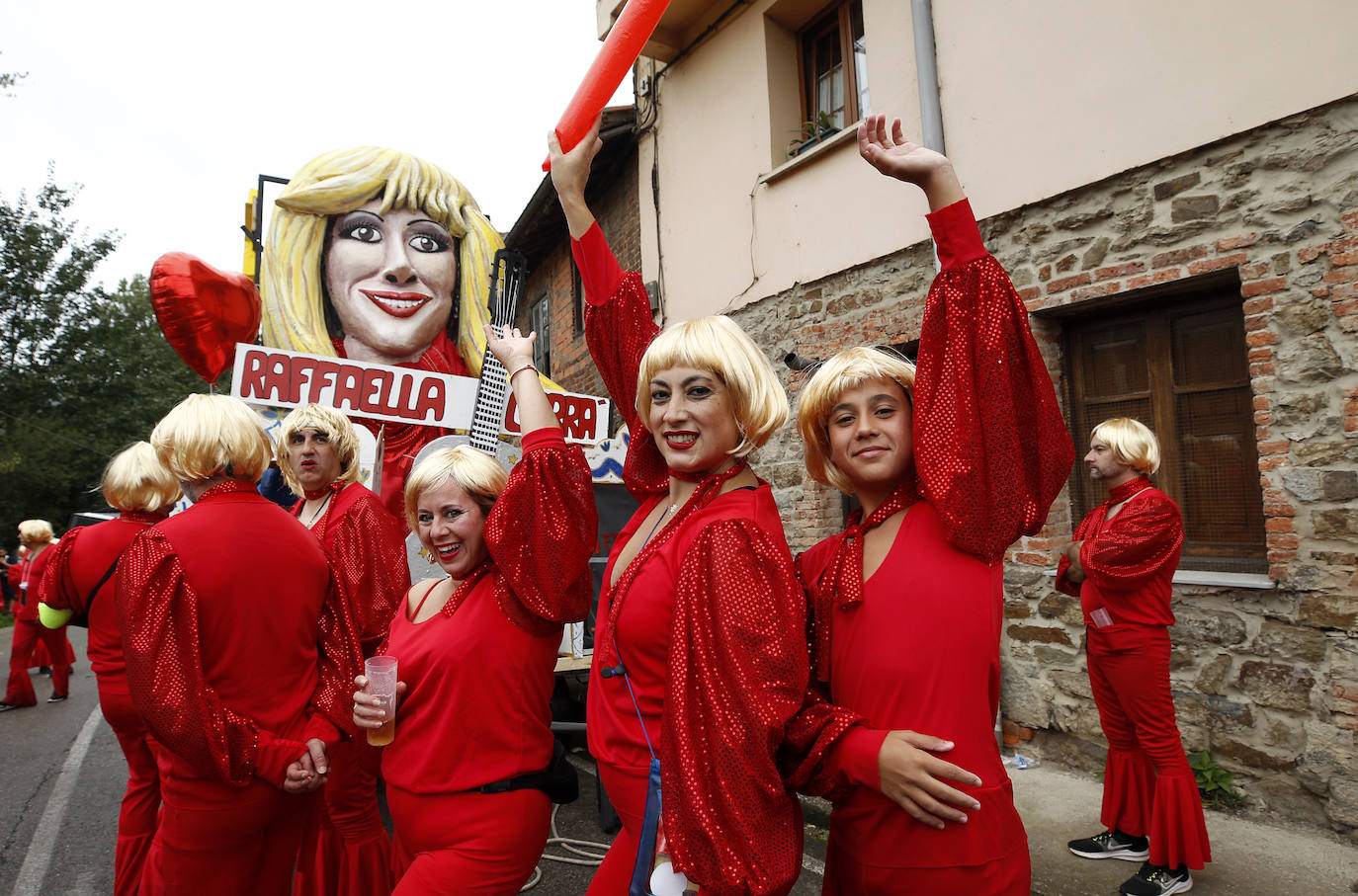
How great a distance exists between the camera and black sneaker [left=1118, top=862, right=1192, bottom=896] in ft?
10.0

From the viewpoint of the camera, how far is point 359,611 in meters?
3.26

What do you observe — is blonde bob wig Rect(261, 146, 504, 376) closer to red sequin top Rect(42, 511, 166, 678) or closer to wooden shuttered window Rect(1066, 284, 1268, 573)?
red sequin top Rect(42, 511, 166, 678)

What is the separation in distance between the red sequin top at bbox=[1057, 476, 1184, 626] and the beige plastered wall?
1.97 metres

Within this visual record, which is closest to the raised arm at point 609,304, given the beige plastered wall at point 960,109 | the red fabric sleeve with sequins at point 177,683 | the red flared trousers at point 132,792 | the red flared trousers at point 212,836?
the red fabric sleeve with sequins at point 177,683

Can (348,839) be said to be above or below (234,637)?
below

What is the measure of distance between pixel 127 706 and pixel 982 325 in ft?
11.2

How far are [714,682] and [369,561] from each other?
94.1 inches

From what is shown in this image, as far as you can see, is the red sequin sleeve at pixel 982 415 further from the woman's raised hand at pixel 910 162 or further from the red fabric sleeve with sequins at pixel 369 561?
the red fabric sleeve with sequins at pixel 369 561

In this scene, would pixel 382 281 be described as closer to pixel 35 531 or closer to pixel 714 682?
pixel 714 682

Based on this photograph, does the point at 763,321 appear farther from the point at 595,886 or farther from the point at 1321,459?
the point at 595,886

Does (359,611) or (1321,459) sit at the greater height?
(1321,459)

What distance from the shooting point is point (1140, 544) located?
3.29 metres

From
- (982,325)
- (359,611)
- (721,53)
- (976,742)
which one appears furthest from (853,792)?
(721,53)

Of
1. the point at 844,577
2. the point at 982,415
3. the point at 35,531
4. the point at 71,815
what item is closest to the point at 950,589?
the point at 844,577
